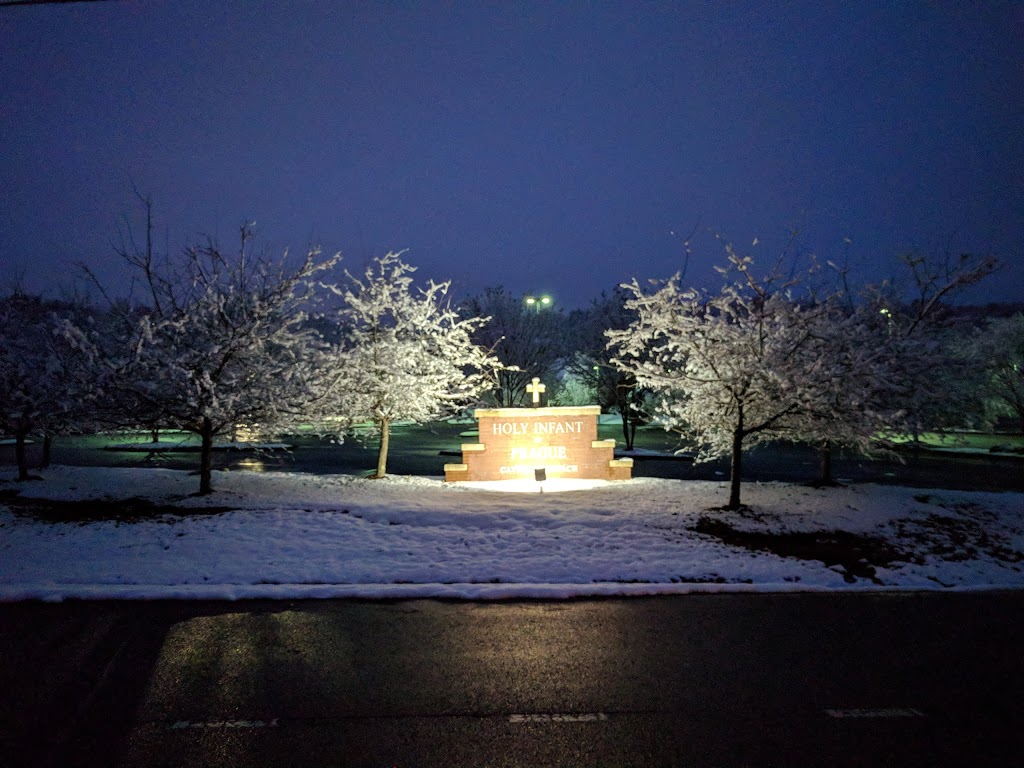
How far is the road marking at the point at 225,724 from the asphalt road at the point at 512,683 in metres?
0.02

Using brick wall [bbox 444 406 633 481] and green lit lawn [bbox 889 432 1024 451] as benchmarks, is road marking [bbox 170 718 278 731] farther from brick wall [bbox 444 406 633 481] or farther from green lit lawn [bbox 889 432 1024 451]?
green lit lawn [bbox 889 432 1024 451]

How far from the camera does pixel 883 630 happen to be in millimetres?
6250

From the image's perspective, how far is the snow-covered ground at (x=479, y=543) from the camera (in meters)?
7.61

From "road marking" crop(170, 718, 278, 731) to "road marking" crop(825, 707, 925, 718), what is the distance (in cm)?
406

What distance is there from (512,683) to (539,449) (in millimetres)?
10255

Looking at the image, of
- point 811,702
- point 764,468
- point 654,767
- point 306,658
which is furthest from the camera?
point 764,468

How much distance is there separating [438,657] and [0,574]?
6.16m

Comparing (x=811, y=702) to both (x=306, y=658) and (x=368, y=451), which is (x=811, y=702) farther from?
(x=368, y=451)

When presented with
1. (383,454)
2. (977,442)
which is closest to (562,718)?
(383,454)

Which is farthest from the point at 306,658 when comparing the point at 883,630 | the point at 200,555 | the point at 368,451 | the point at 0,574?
the point at 368,451

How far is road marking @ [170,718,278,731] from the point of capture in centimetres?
428

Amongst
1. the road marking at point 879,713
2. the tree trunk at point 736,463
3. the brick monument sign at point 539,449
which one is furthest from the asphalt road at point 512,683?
the brick monument sign at point 539,449

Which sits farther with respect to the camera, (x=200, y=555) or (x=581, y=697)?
(x=200, y=555)

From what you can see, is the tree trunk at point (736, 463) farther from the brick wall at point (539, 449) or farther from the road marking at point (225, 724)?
the road marking at point (225, 724)
